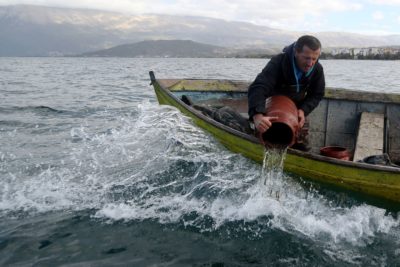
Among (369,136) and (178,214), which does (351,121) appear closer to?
(369,136)

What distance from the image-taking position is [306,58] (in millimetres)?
6469

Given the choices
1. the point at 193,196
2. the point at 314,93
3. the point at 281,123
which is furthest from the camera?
the point at 193,196

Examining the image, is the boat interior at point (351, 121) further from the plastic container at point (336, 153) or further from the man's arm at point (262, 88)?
the man's arm at point (262, 88)

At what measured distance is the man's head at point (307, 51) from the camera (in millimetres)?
6379

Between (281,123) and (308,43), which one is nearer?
(281,123)

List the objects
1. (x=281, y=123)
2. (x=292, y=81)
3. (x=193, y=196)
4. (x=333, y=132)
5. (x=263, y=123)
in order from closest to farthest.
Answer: (x=263, y=123), (x=281, y=123), (x=292, y=81), (x=193, y=196), (x=333, y=132)

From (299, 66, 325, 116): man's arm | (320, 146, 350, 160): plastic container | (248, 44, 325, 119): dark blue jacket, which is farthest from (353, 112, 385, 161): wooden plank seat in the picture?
(248, 44, 325, 119): dark blue jacket

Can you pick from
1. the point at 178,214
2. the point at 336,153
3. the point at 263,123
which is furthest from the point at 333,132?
the point at 178,214

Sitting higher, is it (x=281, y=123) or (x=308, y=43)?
(x=308, y=43)

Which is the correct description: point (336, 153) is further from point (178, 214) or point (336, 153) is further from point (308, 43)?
point (178, 214)

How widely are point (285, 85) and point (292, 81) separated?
14cm

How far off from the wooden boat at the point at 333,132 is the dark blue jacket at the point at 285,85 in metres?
0.95

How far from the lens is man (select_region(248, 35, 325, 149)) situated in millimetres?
6410

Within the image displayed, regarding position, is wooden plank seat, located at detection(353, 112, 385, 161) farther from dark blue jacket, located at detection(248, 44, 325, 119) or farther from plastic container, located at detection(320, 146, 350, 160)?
dark blue jacket, located at detection(248, 44, 325, 119)
